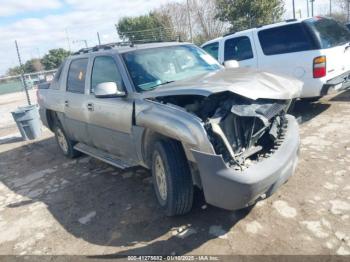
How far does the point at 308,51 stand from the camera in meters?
6.34

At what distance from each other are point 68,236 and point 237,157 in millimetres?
2084

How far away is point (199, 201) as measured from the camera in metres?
4.00

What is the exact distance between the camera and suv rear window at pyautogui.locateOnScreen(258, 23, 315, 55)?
21.1 ft

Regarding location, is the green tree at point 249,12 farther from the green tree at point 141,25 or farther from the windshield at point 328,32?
the windshield at point 328,32

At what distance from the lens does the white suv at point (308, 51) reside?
6.26 m

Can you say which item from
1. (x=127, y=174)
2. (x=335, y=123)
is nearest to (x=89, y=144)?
(x=127, y=174)

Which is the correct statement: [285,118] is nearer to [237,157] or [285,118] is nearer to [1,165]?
[237,157]

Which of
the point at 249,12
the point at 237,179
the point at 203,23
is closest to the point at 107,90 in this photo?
the point at 237,179

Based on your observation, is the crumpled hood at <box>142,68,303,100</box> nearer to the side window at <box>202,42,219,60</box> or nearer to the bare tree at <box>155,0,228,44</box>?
the side window at <box>202,42,219,60</box>

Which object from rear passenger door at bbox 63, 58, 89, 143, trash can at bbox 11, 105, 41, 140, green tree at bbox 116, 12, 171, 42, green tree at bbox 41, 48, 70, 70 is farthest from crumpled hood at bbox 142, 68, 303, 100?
green tree at bbox 41, 48, 70, 70

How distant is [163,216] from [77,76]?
289cm

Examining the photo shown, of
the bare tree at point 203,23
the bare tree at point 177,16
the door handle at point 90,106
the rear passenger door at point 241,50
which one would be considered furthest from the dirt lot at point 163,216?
the bare tree at point 177,16

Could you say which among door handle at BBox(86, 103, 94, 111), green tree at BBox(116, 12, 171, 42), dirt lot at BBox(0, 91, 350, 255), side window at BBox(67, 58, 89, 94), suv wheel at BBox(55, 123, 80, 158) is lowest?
dirt lot at BBox(0, 91, 350, 255)

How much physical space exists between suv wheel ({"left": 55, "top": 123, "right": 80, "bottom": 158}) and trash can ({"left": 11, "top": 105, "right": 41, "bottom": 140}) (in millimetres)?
2536
